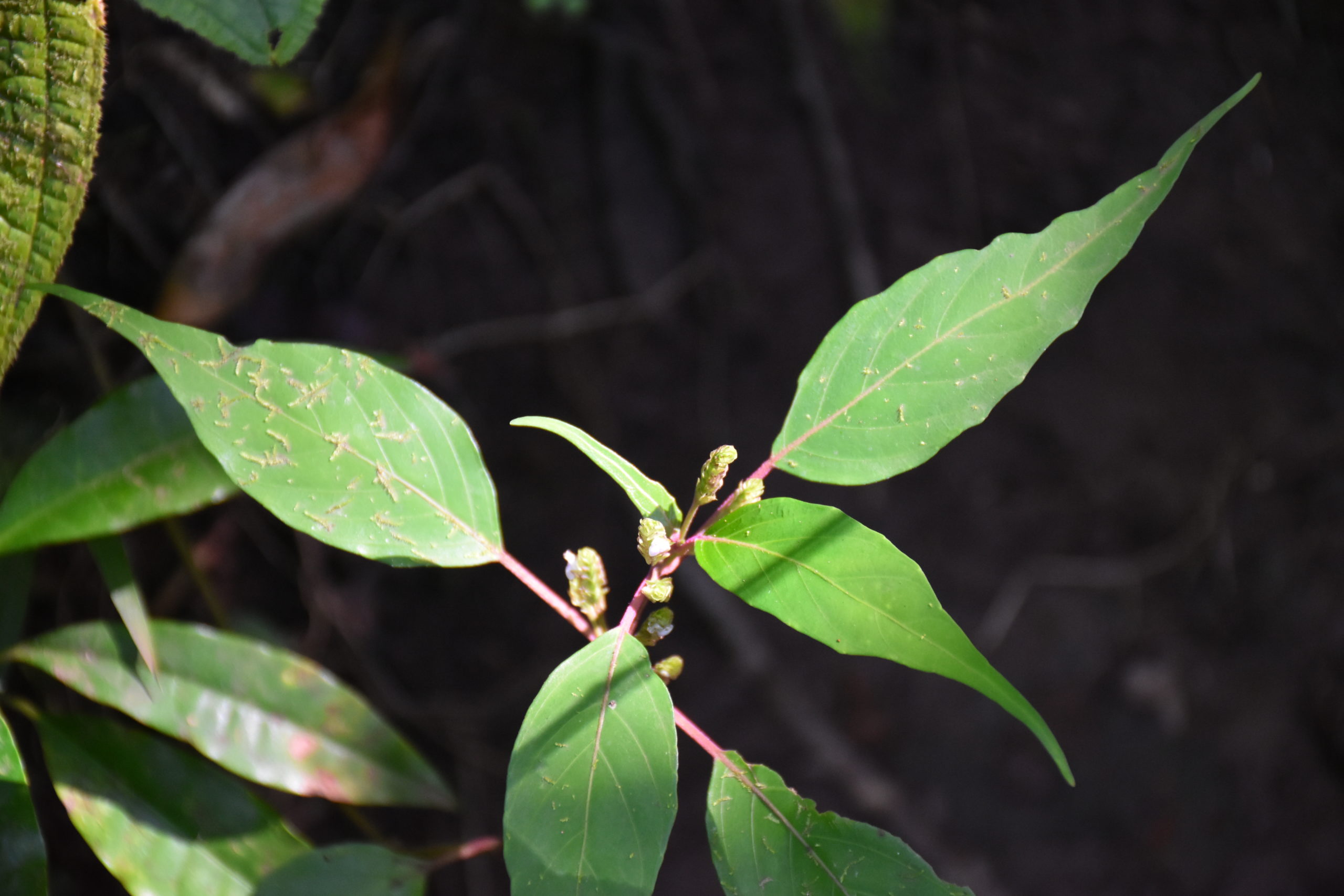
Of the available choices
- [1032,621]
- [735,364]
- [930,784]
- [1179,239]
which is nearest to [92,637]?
[735,364]

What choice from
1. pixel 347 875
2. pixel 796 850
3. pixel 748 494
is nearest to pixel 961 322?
pixel 748 494

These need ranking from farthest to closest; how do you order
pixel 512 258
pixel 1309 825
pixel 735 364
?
pixel 1309 825
pixel 735 364
pixel 512 258

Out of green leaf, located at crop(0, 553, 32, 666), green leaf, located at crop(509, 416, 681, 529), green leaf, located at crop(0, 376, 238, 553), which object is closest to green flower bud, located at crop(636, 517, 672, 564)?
green leaf, located at crop(509, 416, 681, 529)

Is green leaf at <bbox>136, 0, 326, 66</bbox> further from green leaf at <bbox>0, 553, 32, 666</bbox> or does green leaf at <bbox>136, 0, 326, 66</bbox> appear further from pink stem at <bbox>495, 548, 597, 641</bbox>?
green leaf at <bbox>0, 553, 32, 666</bbox>

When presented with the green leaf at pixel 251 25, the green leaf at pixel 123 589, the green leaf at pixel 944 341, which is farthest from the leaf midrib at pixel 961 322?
the green leaf at pixel 123 589

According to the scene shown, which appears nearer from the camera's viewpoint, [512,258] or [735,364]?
[512,258]

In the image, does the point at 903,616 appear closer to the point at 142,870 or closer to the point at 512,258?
the point at 142,870

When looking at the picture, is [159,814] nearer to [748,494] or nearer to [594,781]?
[594,781]
